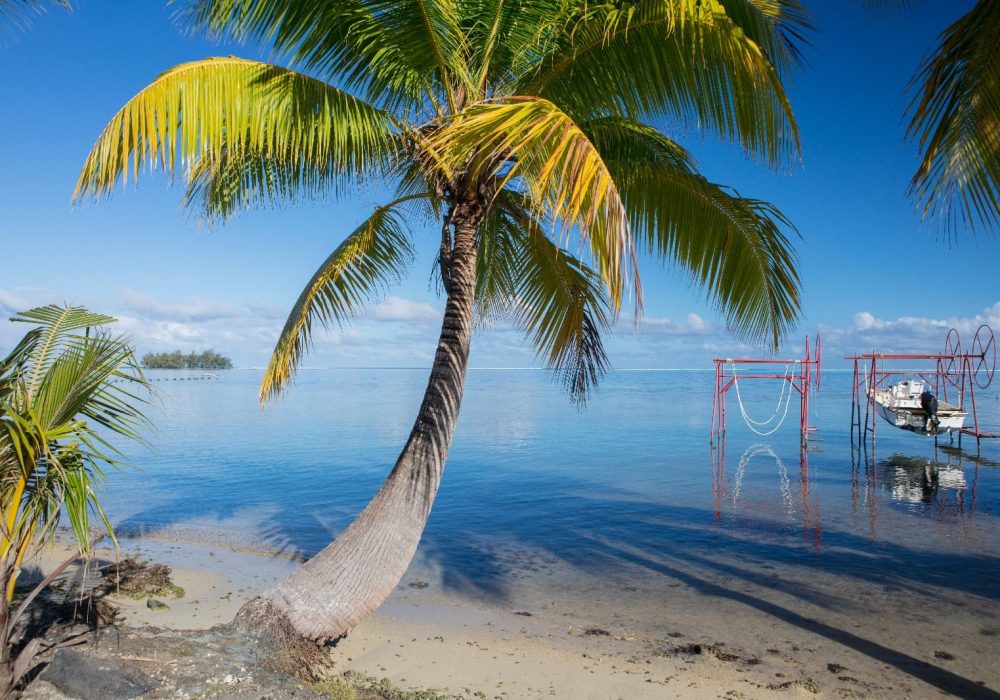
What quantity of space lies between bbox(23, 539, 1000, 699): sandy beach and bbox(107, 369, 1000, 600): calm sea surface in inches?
53.0

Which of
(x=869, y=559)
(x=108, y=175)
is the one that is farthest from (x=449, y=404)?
(x=869, y=559)

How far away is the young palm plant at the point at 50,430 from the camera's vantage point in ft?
12.1

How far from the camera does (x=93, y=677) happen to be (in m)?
4.15

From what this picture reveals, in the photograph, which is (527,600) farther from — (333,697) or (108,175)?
(108,175)

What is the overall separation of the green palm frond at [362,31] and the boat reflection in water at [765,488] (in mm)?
11514

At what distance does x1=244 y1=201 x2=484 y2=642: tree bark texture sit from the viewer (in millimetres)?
5562

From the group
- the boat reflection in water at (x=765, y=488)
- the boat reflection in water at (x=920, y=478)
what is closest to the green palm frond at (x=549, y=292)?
the boat reflection in water at (x=765, y=488)

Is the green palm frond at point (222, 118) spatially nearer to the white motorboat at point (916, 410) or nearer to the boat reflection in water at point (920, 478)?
the boat reflection in water at point (920, 478)

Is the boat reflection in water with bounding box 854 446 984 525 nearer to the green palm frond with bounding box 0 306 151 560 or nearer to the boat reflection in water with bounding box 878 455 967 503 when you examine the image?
the boat reflection in water with bounding box 878 455 967 503

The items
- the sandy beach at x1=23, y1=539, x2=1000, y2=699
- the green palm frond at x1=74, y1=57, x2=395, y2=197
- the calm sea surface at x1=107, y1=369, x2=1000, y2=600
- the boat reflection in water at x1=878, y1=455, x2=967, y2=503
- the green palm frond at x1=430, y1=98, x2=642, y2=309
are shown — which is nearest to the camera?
the green palm frond at x1=430, y1=98, x2=642, y2=309

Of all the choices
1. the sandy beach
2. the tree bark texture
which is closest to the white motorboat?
the sandy beach

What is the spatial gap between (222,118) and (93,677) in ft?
12.8

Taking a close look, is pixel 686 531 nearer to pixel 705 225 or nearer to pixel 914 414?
pixel 705 225

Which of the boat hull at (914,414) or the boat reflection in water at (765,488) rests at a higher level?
the boat hull at (914,414)
